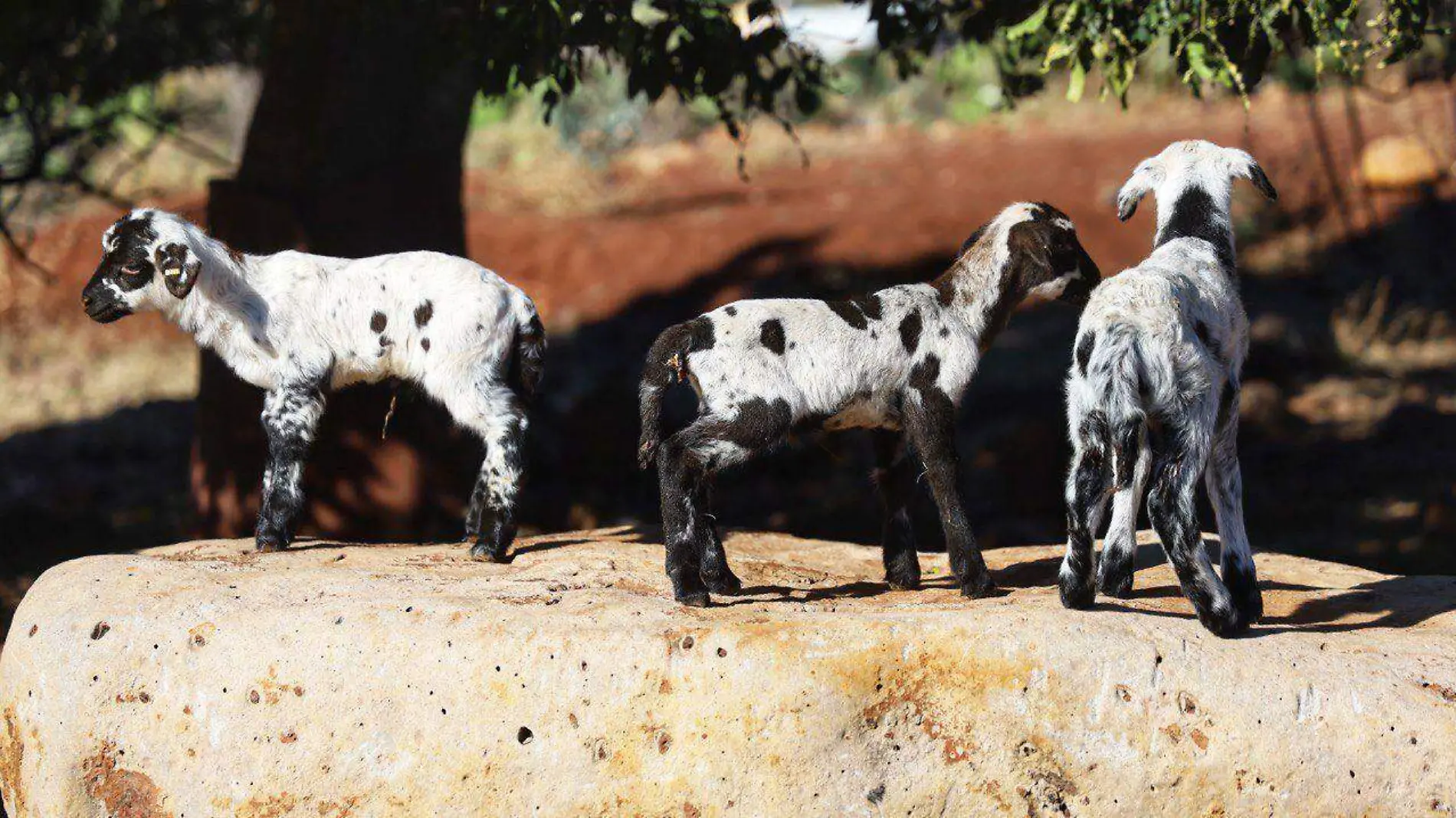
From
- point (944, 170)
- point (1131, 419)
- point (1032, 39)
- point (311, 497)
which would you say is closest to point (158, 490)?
point (311, 497)

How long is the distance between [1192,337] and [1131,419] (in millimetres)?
439

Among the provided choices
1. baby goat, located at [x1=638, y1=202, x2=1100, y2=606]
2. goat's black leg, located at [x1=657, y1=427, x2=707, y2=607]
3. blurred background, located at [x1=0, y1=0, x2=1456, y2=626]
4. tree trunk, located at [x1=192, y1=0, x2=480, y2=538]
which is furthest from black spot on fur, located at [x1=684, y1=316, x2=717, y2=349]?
tree trunk, located at [x1=192, y1=0, x2=480, y2=538]

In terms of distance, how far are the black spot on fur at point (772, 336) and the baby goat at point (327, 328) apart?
1213 millimetres

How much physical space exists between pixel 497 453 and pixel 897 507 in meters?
1.68

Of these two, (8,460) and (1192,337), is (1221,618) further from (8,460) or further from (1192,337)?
(8,460)

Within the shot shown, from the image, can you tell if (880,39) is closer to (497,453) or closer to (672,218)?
(497,453)

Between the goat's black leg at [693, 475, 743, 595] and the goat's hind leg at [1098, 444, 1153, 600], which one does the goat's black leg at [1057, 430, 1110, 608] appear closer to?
the goat's hind leg at [1098, 444, 1153, 600]

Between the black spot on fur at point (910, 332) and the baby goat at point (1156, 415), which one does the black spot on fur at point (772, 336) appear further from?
the baby goat at point (1156, 415)

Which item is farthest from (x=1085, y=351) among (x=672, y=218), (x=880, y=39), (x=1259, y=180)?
(x=672, y=218)

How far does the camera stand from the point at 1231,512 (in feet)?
18.5

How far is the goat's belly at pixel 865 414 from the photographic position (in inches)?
221

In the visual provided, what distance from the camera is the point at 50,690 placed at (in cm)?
541

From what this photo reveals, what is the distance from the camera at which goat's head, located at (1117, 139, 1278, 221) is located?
19.0 feet

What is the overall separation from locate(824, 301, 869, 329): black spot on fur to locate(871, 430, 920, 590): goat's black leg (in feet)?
1.98
